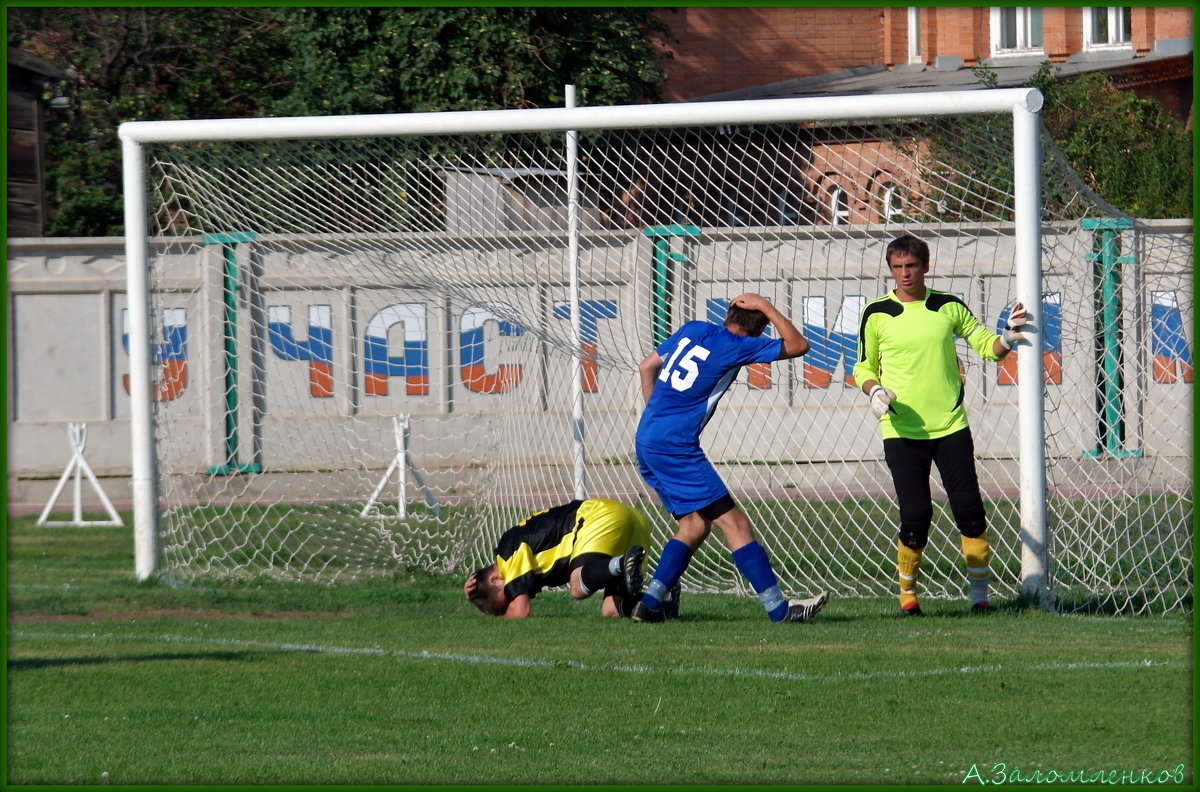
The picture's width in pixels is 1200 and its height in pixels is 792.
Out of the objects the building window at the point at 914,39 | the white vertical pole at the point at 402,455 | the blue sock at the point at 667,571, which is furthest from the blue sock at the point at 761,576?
the building window at the point at 914,39

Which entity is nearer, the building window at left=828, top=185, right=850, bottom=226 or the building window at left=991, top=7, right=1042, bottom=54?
the building window at left=828, top=185, right=850, bottom=226

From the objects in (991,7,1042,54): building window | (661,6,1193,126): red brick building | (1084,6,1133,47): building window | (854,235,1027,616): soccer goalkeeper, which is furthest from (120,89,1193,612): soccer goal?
(991,7,1042,54): building window

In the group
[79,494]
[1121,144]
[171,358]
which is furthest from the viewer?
[1121,144]

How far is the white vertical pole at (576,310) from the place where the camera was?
995 cm

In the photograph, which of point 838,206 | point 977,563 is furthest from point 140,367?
point 977,563

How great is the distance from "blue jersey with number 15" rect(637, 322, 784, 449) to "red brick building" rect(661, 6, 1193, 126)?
18520 millimetres

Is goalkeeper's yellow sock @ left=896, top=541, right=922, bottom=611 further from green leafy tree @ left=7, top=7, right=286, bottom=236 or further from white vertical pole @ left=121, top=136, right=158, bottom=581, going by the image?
green leafy tree @ left=7, top=7, right=286, bottom=236

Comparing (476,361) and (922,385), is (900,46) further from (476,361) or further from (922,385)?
(922,385)

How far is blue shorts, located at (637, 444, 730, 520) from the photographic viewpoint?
7.14 m

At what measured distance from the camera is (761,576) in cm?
719

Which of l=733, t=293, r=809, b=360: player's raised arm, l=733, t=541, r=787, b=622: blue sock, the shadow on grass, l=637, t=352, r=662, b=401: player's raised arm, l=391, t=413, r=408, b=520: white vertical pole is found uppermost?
l=733, t=293, r=809, b=360: player's raised arm

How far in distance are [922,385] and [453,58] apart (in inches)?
571

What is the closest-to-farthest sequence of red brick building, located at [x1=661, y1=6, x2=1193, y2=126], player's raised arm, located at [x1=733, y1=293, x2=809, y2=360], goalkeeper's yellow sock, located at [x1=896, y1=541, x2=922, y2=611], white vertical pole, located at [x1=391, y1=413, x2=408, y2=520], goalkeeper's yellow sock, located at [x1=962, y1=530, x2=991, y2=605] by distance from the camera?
player's raised arm, located at [x1=733, y1=293, x2=809, y2=360], goalkeeper's yellow sock, located at [x1=962, y1=530, x2=991, y2=605], goalkeeper's yellow sock, located at [x1=896, y1=541, x2=922, y2=611], white vertical pole, located at [x1=391, y1=413, x2=408, y2=520], red brick building, located at [x1=661, y1=6, x2=1193, y2=126]

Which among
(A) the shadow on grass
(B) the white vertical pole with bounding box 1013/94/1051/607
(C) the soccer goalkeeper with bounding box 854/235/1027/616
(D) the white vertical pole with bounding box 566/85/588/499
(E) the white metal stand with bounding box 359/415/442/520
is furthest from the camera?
(E) the white metal stand with bounding box 359/415/442/520
